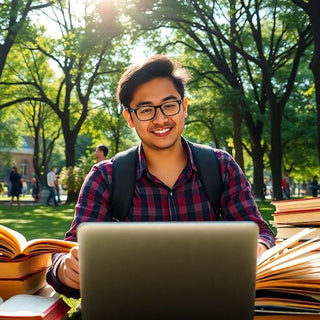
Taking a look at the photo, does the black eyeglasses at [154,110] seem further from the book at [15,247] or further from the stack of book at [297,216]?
the book at [15,247]

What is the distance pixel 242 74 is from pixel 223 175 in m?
25.5

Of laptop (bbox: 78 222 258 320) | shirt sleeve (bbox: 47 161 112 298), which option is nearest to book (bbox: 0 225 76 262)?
shirt sleeve (bbox: 47 161 112 298)

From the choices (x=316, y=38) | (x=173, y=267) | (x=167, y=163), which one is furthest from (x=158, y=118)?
(x=316, y=38)

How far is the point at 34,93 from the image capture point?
30.2 metres

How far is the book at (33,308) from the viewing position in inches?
Answer: 54.9

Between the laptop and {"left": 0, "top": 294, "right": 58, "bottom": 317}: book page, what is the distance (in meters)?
Answer: 0.40

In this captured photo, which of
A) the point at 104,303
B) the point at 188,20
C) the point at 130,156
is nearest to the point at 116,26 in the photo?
the point at 188,20

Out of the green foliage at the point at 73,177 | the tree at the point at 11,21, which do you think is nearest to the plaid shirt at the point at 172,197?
the tree at the point at 11,21

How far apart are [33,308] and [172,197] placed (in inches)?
38.2

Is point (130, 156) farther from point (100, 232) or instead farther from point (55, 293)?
point (100, 232)

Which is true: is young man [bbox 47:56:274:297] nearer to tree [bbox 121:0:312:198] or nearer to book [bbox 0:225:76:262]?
book [bbox 0:225:76:262]

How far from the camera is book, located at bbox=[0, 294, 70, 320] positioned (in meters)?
1.39

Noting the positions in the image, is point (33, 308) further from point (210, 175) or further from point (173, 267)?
point (210, 175)

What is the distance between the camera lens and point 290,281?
4.58 feet
